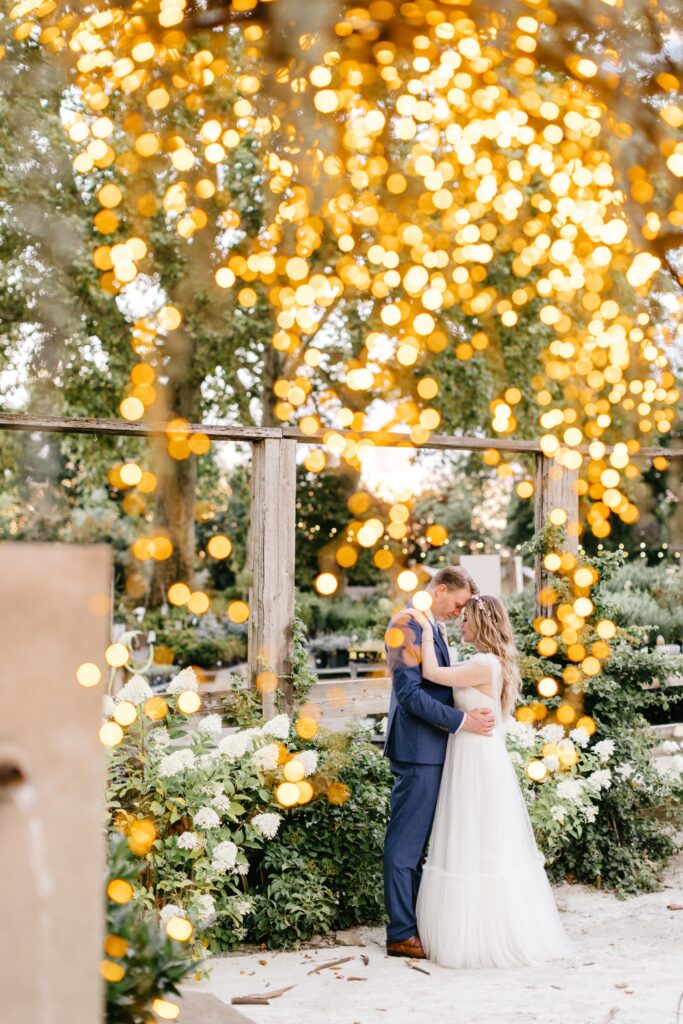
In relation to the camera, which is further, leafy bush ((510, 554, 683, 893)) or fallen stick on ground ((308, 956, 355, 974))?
leafy bush ((510, 554, 683, 893))

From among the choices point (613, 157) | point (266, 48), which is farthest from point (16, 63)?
point (613, 157)

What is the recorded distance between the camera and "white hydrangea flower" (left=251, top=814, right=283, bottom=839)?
4.09 m

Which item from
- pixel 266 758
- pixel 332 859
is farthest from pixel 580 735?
pixel 266 758

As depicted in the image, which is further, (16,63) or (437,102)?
(437,102)

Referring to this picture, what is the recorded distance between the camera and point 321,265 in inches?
424

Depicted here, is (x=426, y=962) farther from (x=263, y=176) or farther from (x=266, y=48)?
(x=263, y=176)

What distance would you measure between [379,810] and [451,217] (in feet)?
23.8

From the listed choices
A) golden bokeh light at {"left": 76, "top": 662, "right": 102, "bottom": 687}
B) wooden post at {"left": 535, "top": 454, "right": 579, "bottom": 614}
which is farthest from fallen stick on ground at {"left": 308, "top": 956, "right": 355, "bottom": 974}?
golden bokeh light at {"left": 76, "top": 662, "right": 102, "bottom": 687}

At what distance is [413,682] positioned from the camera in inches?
165

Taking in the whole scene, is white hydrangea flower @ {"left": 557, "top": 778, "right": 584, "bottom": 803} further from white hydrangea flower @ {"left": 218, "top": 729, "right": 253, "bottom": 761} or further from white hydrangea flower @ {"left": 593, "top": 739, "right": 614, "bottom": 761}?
white hydrangea flower @ {"left": 218, "top": 729, "right": 253, "bottom": 761}

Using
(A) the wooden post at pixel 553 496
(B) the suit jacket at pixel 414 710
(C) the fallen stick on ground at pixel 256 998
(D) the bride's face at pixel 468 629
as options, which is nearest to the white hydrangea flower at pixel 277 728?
(B) the suit jacket at pixel 414 710

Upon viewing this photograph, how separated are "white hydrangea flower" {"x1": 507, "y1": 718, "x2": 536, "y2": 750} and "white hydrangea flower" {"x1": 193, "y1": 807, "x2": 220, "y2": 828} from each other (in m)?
1.68

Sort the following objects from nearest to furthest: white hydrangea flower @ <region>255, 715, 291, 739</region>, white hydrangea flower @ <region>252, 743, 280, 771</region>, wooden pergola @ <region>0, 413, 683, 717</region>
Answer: white hydrangea flower @ <region>252, 743, 280, 771</region>, white hydrangea flower @ <region>255, 715, 291, 739</region>, wooden pergola @ <region>0, 413, 683, 717</region>

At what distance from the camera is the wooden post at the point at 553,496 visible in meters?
5.57
